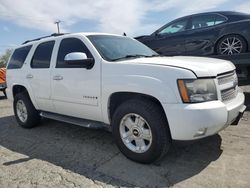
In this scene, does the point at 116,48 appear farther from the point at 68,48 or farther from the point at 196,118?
the point at 196,118

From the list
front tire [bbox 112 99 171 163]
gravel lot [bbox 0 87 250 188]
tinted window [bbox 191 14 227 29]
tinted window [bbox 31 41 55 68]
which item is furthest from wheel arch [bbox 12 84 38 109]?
tinted window [bbox 191 14 227 29]

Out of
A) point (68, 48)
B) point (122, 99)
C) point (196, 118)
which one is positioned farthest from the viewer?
point (68, 48)

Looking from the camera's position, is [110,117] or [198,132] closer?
[198,132]

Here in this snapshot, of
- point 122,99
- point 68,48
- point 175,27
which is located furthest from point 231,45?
point 68,48

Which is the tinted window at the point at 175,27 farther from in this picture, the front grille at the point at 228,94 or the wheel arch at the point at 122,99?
the wheel arch at the point at 122,99

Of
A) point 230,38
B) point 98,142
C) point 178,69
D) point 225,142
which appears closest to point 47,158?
point 98,142

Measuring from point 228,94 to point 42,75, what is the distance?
332 cm

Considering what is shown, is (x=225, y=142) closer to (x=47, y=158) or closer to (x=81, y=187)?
(x=81, y=187)

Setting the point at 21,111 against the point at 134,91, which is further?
the point at 21,111

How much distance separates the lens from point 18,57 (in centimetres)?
631

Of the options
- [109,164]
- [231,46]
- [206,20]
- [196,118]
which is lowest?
[109,164]

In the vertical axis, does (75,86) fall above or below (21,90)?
above

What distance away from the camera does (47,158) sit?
168 inches

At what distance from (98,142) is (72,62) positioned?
151 centimetres
